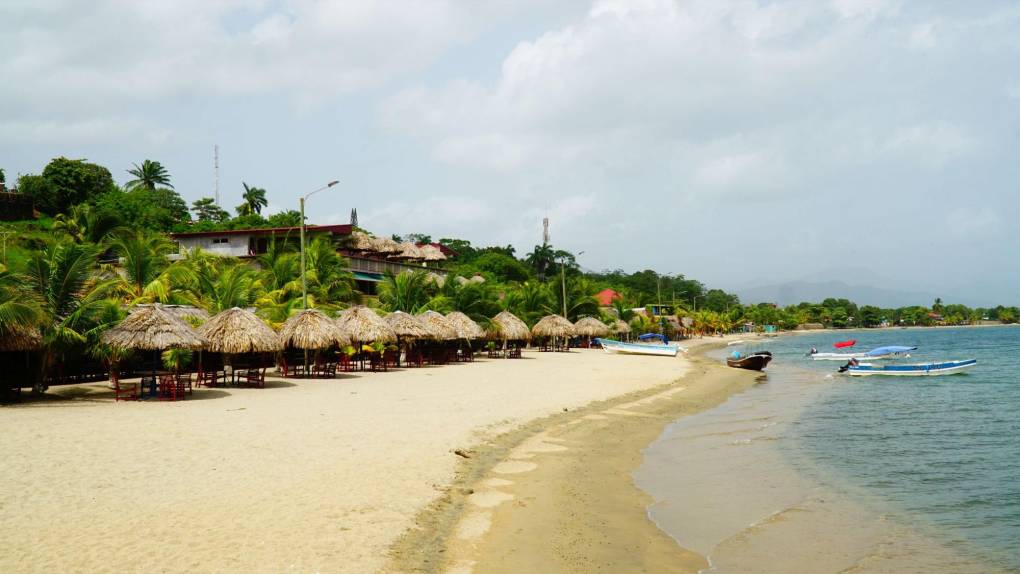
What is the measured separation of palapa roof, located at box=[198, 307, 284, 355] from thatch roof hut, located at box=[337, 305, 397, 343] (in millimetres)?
4346

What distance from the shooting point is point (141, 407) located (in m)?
13.6

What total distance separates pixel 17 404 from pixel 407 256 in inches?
1372

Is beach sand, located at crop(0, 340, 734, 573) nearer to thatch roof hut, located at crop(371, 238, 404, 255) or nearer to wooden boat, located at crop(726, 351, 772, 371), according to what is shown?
wooden boat, located at crop(726, 351, 772, 371)

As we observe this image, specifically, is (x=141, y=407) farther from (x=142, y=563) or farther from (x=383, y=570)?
(x=383, y=570)

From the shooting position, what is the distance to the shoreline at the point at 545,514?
618 centimetres

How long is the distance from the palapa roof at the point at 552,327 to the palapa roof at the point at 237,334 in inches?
856

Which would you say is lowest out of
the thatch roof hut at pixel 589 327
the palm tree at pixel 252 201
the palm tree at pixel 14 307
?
the thatch roof hut at pixel 589 327

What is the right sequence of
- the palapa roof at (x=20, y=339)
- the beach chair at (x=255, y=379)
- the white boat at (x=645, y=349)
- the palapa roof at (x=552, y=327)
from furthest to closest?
the white boat at (x=645, y=349) → the palapa roof at (x=552, y=327) → the beach chair at (x=255, y=379) → the palapa roof at (x=20, y=339)

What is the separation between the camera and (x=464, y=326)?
92.8ft

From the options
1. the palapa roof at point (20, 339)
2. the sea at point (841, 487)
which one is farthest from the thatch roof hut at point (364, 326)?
the sea at point (841, 487)

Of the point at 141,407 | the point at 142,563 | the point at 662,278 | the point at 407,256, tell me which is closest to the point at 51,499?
the point at 142,563

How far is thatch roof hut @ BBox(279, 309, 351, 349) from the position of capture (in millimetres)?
19375

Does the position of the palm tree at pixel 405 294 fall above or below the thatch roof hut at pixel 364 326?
above

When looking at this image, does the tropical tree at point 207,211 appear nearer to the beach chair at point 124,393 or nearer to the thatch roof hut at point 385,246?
the thatch roof hut at point 385,246
